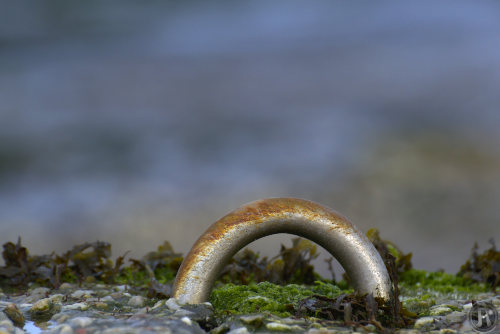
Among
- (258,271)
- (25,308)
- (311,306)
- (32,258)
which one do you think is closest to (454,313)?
(311,306)

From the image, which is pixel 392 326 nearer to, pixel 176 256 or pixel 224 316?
pixel 224 316

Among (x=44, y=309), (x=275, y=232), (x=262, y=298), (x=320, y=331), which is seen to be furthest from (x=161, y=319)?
(x=44, y=309)

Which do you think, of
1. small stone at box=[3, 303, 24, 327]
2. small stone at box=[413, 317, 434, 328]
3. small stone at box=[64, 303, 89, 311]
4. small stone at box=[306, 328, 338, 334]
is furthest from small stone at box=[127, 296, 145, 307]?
small stone at box=[413, 317, 434, 328]

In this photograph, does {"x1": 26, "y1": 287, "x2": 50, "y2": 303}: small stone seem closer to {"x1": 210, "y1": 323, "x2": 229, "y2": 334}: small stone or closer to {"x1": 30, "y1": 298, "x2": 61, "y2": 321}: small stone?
{"x1": 30, "y1": 298, "x2": 61, "y2": 321}: small stone

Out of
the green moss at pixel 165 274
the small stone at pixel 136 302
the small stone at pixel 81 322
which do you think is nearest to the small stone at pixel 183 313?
the small stone at pixel 81 322

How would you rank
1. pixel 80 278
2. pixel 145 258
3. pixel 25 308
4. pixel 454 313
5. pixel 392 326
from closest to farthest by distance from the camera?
pixel 392 326, pixel 454 313, pixel 25 308, pixel 80 278, pixel 145 258

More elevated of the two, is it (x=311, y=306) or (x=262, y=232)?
(x=262, y=232)
